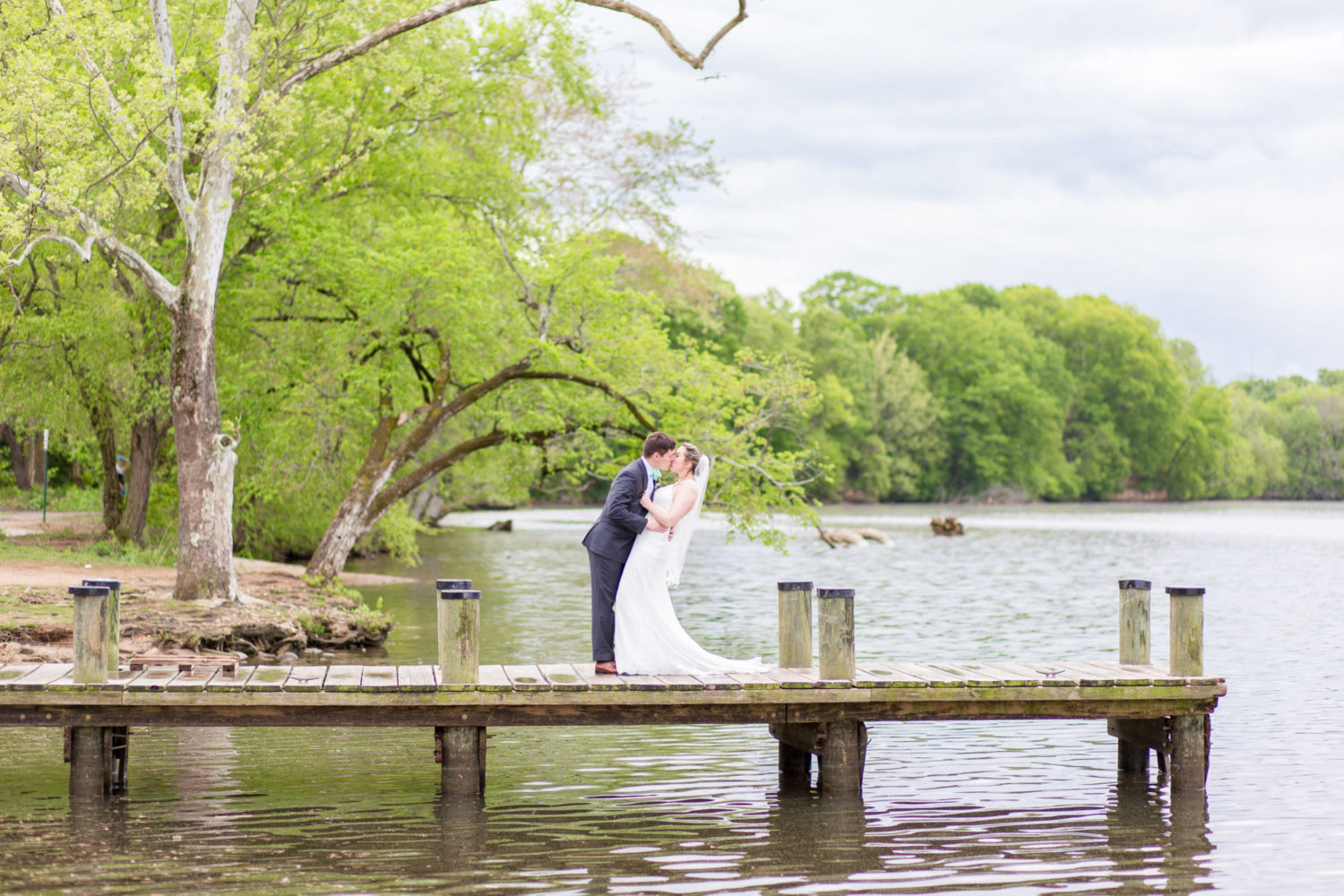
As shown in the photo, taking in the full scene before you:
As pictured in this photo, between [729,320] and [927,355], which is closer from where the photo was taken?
[729,320]

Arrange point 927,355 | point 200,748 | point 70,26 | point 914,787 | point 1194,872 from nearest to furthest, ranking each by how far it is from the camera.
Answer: point 1194,872 → point 914,787 → point 200,748 → point 70,26 → point 927,355

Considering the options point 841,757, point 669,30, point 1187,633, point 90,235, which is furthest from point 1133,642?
point 90,235

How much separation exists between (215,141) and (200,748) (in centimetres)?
829

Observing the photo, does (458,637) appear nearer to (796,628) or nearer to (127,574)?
(796,628)

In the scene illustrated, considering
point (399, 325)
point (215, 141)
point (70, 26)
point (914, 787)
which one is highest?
point (70, 26)

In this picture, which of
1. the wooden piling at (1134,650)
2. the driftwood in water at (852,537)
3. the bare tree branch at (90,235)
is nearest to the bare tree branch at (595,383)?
the bare tree branch at (90,235)

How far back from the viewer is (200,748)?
12828mm

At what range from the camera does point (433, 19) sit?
18.9m

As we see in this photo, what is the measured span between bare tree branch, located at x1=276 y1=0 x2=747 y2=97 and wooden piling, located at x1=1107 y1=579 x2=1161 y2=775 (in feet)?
33.2

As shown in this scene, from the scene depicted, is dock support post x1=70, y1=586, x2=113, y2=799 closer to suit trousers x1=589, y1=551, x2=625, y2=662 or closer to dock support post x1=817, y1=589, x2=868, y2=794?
suit trousers x1=589, y1=551, x2=625, y2=662

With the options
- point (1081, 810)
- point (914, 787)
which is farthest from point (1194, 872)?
point (914, 787)

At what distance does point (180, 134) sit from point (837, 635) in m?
11.9

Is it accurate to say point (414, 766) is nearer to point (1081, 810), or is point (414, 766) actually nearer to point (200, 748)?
point (200, 748)

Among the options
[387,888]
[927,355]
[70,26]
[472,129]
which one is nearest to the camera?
[387,888]
